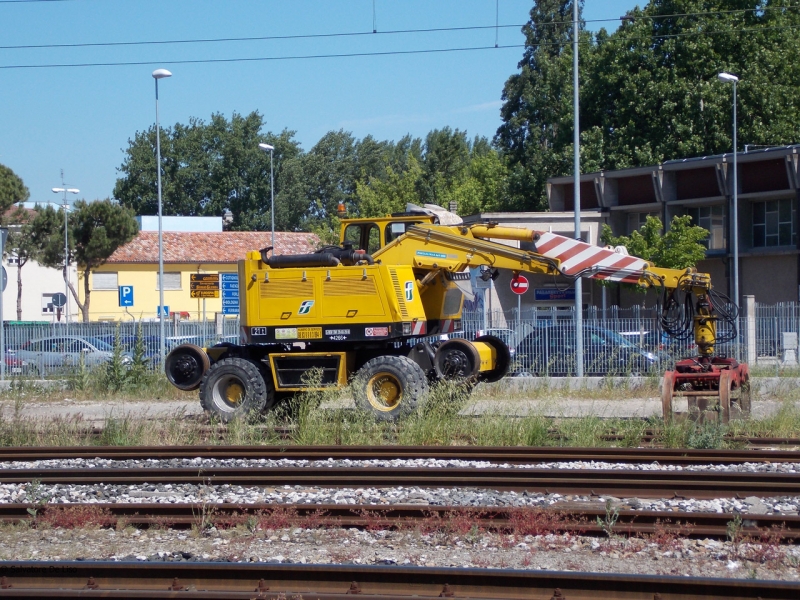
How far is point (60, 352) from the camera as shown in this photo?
26.3 m

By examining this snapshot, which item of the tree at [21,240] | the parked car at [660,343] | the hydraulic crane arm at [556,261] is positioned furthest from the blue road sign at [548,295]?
the tree at [21,240]

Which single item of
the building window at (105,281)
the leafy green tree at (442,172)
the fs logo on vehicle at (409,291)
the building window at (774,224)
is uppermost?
the leafy green tree at (442,172)

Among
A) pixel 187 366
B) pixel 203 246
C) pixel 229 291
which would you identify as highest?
pixel 203 246

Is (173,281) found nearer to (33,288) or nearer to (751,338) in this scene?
(33,288)

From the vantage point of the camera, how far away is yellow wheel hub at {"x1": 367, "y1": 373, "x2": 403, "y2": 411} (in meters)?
15.1

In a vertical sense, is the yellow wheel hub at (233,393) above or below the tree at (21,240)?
below

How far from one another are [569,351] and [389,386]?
943 cm

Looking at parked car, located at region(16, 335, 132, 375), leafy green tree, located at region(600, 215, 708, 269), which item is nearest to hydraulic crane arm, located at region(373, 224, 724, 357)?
parked car, located at region(16, 335, 132, 375)

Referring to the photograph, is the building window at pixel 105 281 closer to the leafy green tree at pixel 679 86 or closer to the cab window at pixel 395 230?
the leafy green tree at pixel 679 86

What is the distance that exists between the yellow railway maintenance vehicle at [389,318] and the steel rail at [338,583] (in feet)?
25.6

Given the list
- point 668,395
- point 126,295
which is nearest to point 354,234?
point 668,395

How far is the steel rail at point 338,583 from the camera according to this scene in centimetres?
649

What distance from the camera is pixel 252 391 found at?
51.7ft

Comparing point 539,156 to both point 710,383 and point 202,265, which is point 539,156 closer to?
point 202,265
